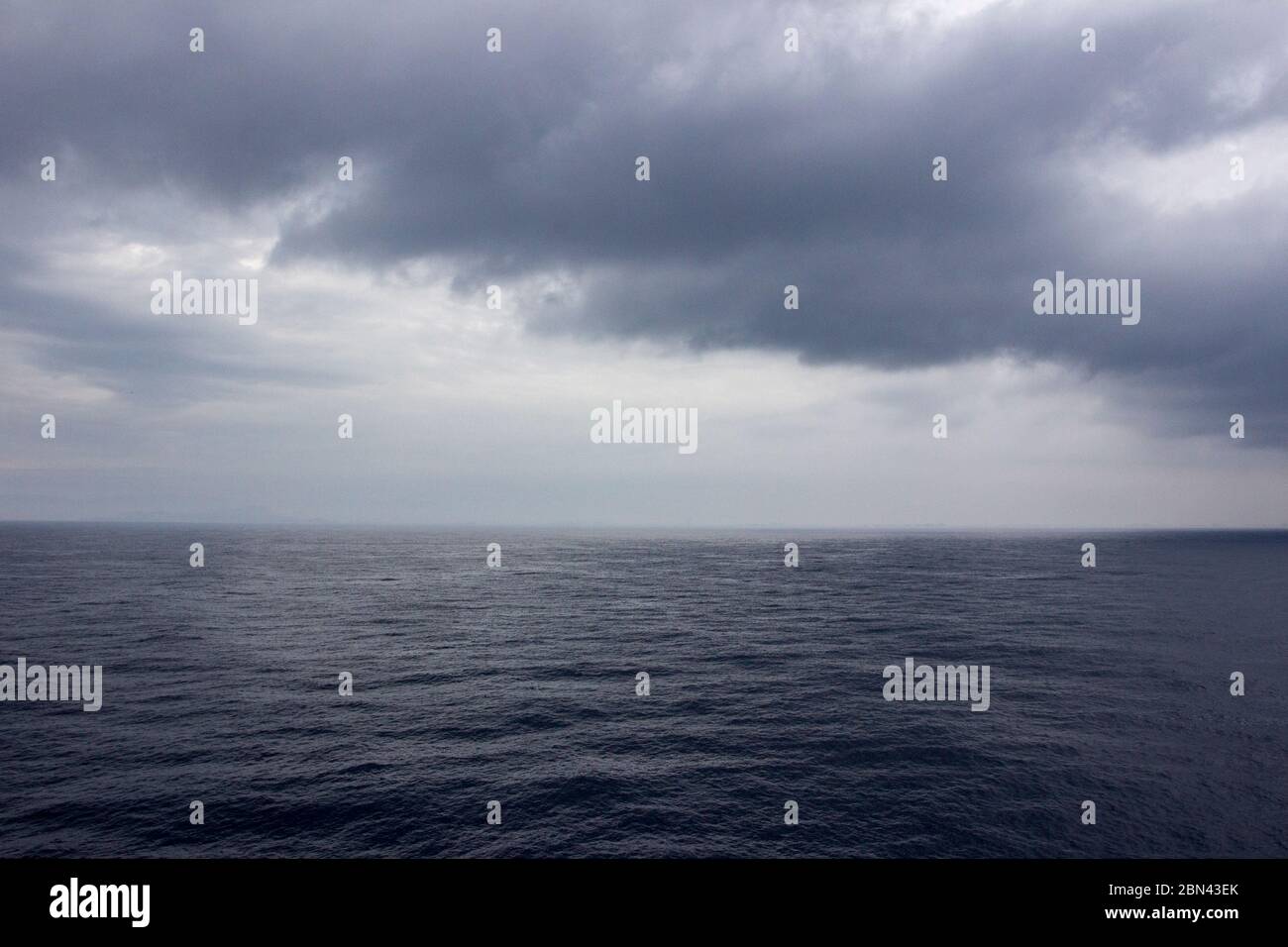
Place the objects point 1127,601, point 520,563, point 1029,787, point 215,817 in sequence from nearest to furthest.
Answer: point 215,817
point 1029,787
point 1127,601
point 520,563

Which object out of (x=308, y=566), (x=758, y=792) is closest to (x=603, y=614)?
(x=758, y=792)

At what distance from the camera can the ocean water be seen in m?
29.5

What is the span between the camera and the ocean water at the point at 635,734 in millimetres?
29547

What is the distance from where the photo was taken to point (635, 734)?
41344mm

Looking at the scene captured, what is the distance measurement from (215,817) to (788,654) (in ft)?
158

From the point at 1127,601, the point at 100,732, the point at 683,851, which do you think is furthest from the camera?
the point at 1127,601

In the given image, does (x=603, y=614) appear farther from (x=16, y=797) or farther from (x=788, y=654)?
(x=16, y=797)

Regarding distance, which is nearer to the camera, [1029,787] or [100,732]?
[1029,787]

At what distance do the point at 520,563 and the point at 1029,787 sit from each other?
13772 cm

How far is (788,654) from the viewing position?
62281 mm
